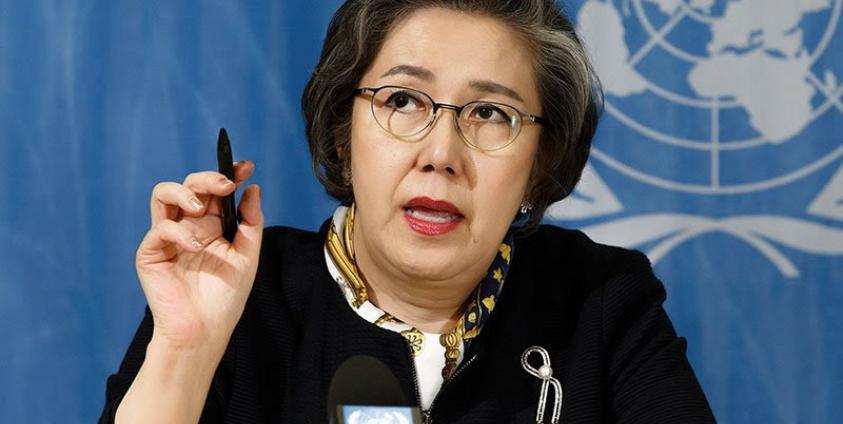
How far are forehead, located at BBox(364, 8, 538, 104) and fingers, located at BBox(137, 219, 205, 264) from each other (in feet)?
1.50

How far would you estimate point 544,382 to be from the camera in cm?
179

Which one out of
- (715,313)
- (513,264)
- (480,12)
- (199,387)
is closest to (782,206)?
(715,313)

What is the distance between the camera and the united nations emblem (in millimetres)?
2365

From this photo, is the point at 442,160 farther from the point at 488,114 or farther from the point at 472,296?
the point at 472,296

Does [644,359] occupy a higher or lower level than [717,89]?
lower

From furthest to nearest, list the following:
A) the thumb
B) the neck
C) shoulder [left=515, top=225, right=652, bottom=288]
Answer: shoulder [left=515, top=225, right=652, bottom=288], the neck, the thumb

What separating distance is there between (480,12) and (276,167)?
2.06 feet

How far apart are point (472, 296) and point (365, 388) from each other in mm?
893

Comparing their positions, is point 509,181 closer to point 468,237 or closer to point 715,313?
point 468,237

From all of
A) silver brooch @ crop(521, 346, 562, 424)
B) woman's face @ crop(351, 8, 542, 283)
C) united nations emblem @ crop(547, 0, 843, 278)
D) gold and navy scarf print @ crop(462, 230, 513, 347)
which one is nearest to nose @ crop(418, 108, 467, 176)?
woman's face @ crop(351, 8, 542, 283)

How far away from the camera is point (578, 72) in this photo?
6.18 feet

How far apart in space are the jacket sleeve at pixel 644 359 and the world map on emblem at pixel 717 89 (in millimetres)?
508

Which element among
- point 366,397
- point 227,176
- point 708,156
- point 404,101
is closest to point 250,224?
point 227,176

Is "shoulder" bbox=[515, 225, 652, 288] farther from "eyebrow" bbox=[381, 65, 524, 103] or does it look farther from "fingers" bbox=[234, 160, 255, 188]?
"fingers" bbox=[234, 160, 255, 188]
